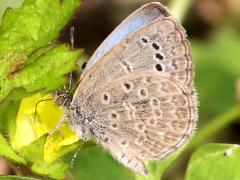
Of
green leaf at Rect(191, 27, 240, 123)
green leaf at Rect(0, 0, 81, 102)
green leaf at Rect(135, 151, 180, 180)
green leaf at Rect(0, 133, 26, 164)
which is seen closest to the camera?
green leaf at Rect(0, 133, 26, 164)

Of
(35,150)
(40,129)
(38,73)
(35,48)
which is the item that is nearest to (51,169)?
(35,150)

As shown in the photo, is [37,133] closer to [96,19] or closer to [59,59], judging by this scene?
[59,59]

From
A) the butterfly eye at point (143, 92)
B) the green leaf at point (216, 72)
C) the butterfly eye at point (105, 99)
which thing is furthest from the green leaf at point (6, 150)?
the green leaf at point (216, 72)

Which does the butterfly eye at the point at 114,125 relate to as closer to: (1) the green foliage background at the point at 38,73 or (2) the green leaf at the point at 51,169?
(1) the green foliage background at the point at 38,73

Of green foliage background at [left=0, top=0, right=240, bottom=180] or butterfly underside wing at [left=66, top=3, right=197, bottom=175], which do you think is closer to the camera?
green foliage background at [left=0, top=0, right=240, bottom=180]

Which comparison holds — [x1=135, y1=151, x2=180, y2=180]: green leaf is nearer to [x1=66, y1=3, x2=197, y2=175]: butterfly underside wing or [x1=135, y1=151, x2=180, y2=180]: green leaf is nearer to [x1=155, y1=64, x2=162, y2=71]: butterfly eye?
[x1=66, y1=3, x2=197, y2=175]: butterfly underside wing

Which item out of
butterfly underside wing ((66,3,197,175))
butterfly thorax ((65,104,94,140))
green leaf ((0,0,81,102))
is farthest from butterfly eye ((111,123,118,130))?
green leaf ((0,0,81,102))
